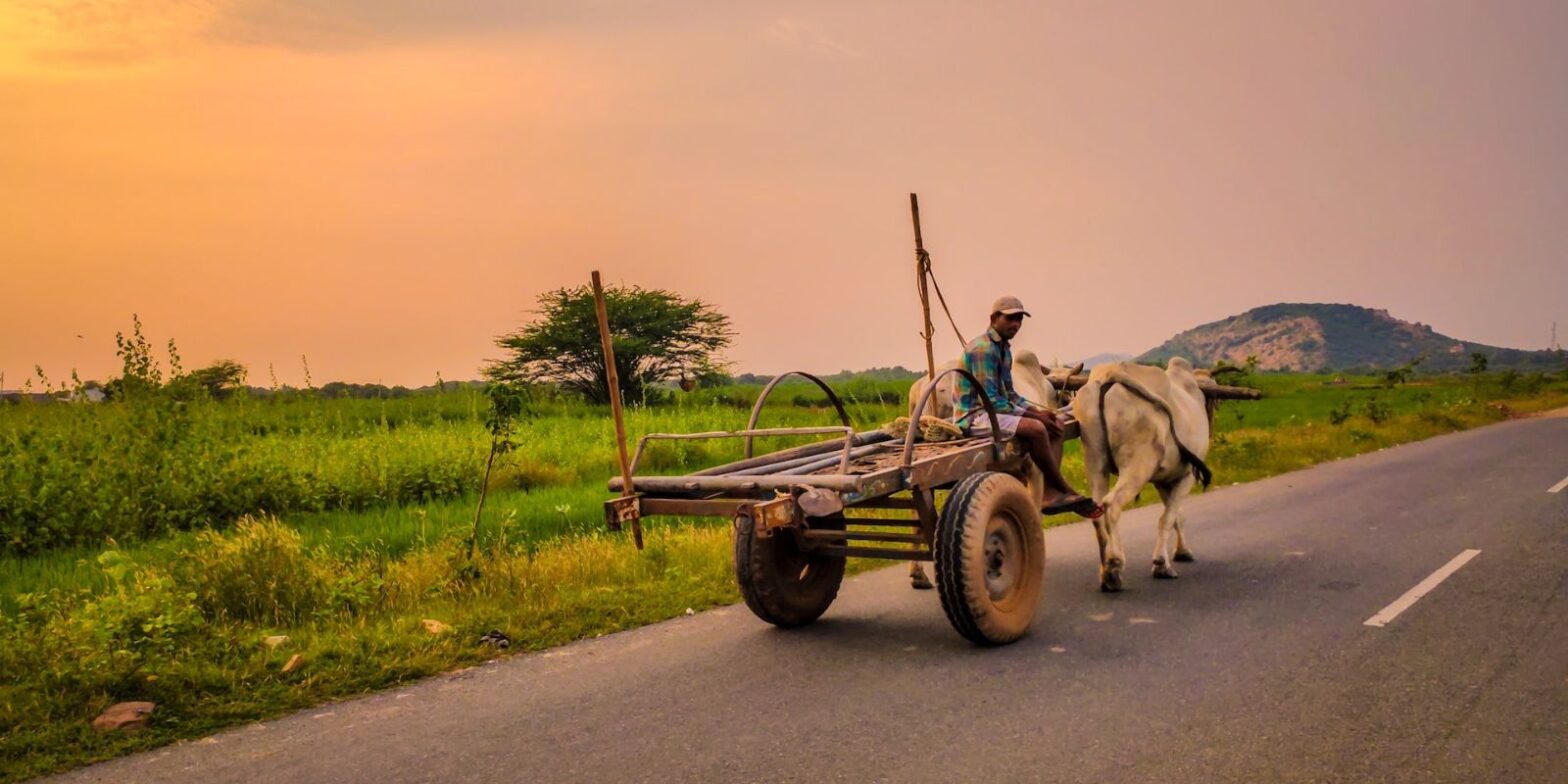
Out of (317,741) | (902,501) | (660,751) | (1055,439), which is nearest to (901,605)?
(902,501)

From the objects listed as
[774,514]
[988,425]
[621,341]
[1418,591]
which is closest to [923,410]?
[988,425]

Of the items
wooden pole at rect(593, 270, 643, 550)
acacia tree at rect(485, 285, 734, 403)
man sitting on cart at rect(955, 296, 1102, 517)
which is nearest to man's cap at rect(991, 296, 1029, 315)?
man sitting on cart at rect(955, 296, 1102, 517)

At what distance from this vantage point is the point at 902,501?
6887 millimetres

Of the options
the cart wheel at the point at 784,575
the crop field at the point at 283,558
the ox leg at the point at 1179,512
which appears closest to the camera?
the crop field at the point at 283,558

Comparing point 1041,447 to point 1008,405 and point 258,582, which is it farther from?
point 258,582

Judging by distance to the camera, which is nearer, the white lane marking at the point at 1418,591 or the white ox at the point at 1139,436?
the white lane marking at the point at 1418,591

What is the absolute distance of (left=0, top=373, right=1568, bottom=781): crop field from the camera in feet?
18.9

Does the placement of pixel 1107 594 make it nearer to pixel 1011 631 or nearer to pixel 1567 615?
pixel 1011 631

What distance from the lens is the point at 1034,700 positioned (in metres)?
5.28

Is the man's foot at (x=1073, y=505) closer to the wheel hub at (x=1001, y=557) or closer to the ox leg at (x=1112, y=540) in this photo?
the ox leg at (x=1112, y=540)

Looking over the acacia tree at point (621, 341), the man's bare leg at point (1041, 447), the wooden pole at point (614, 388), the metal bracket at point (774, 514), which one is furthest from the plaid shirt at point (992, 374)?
the acacia tree at point (621, 341)

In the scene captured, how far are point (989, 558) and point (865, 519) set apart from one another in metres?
0.78

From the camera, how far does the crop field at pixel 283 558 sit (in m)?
5.77

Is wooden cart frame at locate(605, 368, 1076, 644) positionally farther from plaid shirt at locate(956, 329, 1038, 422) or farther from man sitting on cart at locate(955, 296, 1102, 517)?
plaid shirt at locate(956, 329, 1038, 422)
